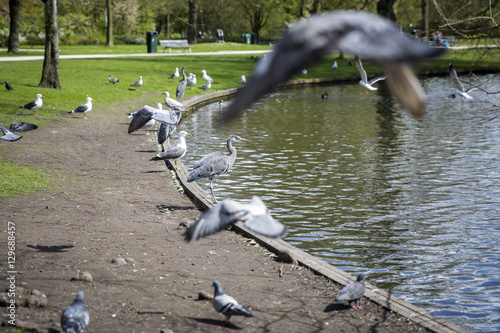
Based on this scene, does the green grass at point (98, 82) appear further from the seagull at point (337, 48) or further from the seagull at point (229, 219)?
the seagull at point (337, 48)

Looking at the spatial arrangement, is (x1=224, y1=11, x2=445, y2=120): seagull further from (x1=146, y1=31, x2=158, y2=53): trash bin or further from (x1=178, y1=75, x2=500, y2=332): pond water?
(x1=146, y1=31, x2=158, y2=53): trash bin

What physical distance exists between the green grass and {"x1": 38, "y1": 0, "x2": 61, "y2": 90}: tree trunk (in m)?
0.50

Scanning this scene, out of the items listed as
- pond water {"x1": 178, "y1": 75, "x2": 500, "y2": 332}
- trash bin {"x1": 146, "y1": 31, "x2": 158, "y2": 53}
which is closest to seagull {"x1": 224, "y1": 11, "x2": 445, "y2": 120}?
pond water {"x1": 178, "y1": 75, "x2": 500, "y2": 332}

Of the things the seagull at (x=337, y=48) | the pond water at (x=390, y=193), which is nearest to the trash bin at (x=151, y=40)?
the pond water at (x=390, y=193)

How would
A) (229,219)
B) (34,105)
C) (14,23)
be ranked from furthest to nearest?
(14,23) → (34,105) → (229,219)

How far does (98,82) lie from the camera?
25.4 metres

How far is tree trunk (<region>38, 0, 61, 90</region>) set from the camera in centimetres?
1950

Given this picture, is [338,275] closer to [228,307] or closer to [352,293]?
[352,293]

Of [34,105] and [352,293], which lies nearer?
[352,293]

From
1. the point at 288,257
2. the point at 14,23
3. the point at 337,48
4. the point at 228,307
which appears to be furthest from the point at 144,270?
the point at 14,23

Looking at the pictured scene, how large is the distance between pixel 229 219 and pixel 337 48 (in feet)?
7.84

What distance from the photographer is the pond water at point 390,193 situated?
7066 millimetres

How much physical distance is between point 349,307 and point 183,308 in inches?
71.9

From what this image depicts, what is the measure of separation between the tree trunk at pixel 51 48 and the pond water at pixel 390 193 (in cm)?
607
